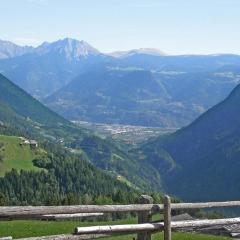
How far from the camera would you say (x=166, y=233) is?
18.7 meters

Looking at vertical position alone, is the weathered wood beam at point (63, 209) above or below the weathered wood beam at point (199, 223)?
above

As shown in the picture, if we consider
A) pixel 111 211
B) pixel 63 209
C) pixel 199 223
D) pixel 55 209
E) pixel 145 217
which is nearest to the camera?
pixel 55 209

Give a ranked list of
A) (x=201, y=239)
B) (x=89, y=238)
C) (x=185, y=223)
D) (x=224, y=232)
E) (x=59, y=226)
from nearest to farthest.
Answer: (x=89, y=238) → (x=185, y=223) → (x=201, y=239) → (x=224, y=232) → (x=59, y=226)

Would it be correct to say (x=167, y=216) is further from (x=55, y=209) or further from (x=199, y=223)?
(x=55, y=209)

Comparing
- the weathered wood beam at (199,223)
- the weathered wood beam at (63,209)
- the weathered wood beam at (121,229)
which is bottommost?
the weathered wood beam at (199,223)

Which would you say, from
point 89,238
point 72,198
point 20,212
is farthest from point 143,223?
point 72,198

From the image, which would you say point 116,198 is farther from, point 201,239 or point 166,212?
point 166,212

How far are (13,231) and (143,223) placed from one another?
65.3 ft

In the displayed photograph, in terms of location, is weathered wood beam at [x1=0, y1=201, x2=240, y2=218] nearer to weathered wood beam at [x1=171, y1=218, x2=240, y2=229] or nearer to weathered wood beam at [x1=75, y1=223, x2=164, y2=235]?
weathered wood beam at [x1=75, y1=223, x2=164, y2=235]

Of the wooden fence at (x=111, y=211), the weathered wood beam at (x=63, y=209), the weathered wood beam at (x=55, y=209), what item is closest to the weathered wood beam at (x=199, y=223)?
the wooden fence at (x=111, y=211)

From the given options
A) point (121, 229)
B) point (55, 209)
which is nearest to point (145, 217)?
point (121, 229)

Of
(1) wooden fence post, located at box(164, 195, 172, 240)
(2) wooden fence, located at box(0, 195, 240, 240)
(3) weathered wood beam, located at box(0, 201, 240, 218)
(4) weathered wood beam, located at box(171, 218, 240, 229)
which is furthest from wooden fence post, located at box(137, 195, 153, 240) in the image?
(4) weathered wood beam, located at box(171, 218, 240, 229)

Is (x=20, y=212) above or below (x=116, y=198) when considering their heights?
above

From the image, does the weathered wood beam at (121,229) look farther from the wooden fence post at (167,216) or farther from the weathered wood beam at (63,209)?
the weathered wood beam at (63,209)
